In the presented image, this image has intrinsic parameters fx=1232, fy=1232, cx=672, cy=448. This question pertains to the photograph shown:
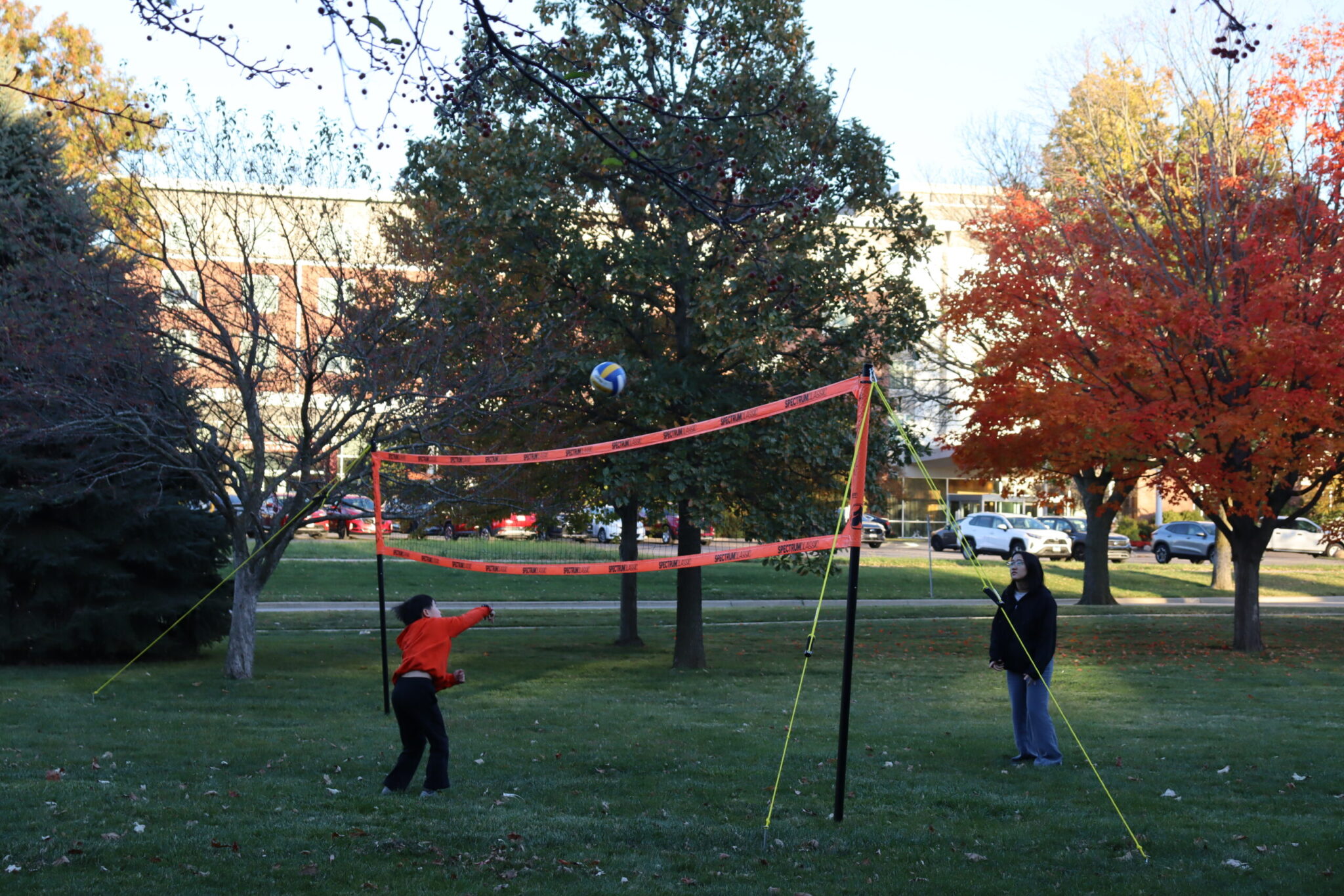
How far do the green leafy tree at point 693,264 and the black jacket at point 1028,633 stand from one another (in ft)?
18.7

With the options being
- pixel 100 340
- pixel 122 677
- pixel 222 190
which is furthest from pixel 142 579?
pixel 222 190

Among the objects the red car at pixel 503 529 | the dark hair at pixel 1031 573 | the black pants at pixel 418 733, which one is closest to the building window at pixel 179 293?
the red car at pixel 503 529

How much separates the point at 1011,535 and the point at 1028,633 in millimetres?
35056

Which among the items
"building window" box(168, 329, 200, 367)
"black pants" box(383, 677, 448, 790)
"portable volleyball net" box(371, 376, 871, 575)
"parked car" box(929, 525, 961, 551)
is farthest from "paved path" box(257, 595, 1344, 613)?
"black pants" box(383, 677, 448, 790)

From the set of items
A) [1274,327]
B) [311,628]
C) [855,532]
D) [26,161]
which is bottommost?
[311,628]

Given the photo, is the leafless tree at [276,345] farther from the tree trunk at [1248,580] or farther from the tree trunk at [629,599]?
the tree trunk at [1248,580]

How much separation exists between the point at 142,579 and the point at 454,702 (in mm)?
6007

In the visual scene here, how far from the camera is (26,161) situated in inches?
761

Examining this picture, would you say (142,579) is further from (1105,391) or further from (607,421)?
(1105,391)

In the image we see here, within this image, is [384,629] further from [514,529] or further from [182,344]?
[514,529]

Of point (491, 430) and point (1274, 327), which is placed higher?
point (1274, 327)

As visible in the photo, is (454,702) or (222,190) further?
(222,190)

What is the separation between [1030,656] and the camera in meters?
9.29

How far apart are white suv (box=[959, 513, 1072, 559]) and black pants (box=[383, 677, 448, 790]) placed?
119 ft
